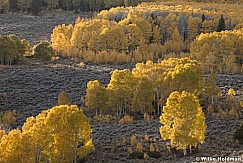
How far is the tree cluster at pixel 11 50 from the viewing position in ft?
241

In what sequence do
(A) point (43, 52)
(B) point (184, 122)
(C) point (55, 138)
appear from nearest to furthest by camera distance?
(C) point (55, 138) < (B) point (184, 122) < (A) point (43, 52)

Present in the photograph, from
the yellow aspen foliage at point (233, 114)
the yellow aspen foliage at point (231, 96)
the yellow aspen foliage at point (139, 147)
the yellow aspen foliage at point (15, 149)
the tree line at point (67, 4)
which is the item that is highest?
the tree line at point (67, 4)

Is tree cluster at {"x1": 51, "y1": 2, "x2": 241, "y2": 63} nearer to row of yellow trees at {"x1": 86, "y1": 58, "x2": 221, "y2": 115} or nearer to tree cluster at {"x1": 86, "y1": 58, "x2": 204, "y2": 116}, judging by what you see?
tree cluster at {"x1": 86, "y1": 58, "x2": 204, "y2": 116}

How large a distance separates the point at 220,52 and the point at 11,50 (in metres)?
35.0

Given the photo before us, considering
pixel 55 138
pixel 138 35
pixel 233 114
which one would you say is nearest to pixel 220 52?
pixel 138 35

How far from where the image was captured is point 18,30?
114 metres

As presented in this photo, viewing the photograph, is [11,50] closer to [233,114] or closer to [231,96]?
[231,96]

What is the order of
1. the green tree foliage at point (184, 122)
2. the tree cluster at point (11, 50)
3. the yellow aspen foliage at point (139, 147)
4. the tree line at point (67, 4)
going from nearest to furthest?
the green tree foliage at point (184, 122) → the yellow aspen foliage at point (139, 147) → the tree cluster at point (11, 50) → the tree line at point (67, 4)

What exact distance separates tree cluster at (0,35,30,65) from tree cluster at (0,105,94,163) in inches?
1618

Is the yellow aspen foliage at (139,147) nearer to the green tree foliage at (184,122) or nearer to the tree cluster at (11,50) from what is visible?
the green tree foliage at (184,122)

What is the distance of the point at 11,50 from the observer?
74000 mm

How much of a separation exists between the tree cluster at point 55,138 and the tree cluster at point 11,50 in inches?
1618

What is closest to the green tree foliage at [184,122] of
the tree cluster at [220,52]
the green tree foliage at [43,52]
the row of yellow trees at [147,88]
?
the row of yellow trees at [147,88]

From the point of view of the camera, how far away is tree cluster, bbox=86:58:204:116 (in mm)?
48344
